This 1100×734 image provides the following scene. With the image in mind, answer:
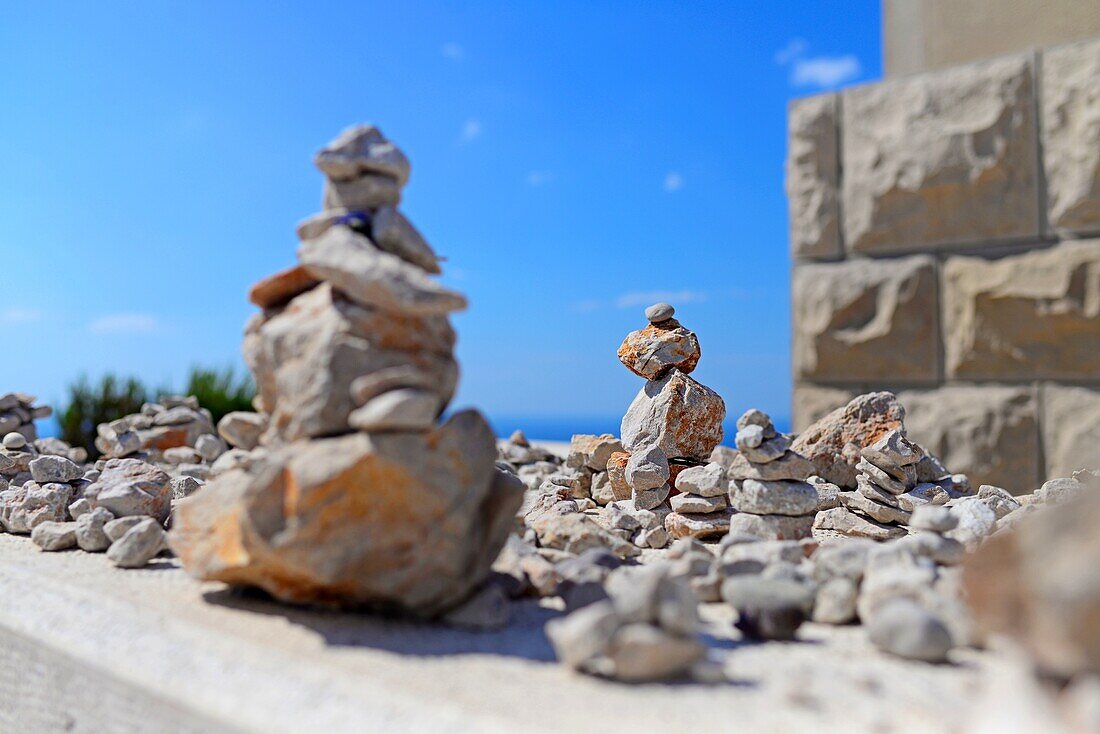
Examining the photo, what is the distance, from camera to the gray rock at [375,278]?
7.27 feet

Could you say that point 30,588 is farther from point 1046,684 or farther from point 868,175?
point 868,175

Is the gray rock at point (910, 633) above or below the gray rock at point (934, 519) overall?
below

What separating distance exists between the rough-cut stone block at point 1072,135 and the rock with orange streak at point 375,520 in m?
3.54

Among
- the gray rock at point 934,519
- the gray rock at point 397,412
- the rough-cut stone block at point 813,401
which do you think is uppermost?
the gray rock at point 397,412

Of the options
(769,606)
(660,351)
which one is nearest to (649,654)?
(769,606)

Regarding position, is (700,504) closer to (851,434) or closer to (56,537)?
(851,434)

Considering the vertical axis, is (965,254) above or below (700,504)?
above

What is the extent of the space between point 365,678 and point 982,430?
12.6 ft

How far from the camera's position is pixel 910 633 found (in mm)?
1960

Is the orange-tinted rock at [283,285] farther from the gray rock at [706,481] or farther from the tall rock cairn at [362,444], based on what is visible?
the gray rock at [706,481]

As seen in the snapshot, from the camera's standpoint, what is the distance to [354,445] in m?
2.15

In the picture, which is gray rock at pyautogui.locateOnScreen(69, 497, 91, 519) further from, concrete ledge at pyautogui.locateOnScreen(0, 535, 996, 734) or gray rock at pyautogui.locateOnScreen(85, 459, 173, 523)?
concrete ledge at pyautogui.locateOnScreen(0, 535, 996, 734)

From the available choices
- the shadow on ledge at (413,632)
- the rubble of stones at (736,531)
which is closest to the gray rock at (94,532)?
the shadow on ledge at (413,632)

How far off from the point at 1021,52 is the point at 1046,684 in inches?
155
